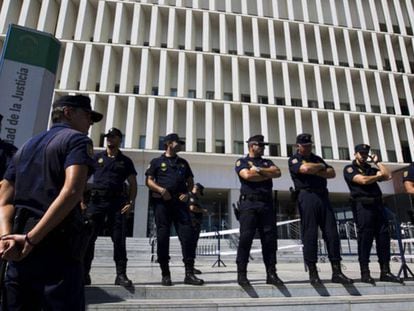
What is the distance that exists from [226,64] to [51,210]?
73.7 feet

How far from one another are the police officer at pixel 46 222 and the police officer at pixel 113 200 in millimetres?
2190

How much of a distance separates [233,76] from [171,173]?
61.2 feet

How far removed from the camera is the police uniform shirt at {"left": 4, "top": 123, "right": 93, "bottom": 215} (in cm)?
176

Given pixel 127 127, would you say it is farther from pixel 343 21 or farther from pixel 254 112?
pixel 343 21

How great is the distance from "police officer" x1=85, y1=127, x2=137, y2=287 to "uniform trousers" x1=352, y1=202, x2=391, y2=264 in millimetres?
3251

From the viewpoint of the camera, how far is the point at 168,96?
69.9 ft

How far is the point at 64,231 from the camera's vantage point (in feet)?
5.59

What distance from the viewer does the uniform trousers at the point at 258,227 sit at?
4141 millimetres

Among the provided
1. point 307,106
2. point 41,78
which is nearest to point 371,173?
point 41,78

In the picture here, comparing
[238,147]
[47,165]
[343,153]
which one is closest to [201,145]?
[238,147]

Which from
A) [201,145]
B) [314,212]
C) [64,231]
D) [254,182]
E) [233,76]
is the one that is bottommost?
[64,231]

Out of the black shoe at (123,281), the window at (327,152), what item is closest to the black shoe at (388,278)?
the black shoe at (123,281)

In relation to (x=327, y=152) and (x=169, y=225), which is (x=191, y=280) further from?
(x=327, y=152)

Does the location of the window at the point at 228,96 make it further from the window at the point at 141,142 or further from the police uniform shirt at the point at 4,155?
the police uniform shirt at the point at 4,155
